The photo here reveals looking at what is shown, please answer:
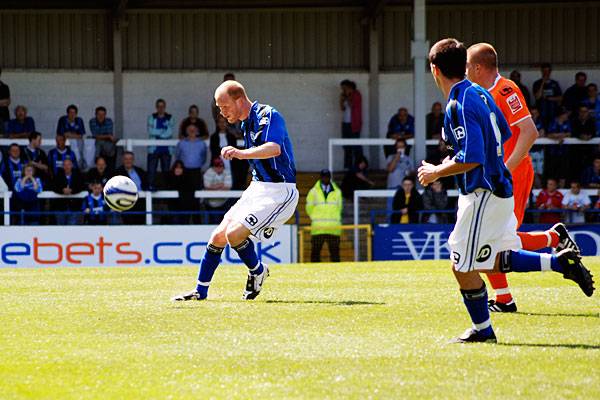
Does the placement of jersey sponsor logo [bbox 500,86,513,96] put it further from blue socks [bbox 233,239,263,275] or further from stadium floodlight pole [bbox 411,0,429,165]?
stadium floodlight pole [bbox 411,0,429,165]

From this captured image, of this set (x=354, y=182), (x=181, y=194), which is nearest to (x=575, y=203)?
(x=354, y=182)

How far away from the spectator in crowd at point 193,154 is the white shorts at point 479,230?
57.9 ft

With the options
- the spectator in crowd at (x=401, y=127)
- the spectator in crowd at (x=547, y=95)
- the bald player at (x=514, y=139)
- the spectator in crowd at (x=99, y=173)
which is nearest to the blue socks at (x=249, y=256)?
the bald player at (x=514, y=139)

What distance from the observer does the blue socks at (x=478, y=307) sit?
716 cm

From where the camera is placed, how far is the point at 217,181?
24.0m

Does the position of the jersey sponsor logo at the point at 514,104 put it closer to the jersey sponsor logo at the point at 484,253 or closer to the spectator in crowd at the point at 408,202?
the jersey sponsor logo at the point at 484,253

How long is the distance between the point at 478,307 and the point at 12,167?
18.1m

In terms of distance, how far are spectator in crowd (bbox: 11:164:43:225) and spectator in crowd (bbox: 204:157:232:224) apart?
3485mm

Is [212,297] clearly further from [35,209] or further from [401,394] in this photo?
[35,209]

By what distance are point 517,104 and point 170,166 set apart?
1733 centimetres

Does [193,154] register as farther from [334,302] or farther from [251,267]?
[334,302]

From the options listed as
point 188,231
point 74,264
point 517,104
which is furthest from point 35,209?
point 517,104

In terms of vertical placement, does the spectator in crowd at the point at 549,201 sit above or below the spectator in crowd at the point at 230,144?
below

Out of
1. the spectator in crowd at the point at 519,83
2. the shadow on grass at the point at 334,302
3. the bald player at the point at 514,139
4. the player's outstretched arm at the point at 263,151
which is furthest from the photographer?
the spectator in crowd at the point at 519,83
